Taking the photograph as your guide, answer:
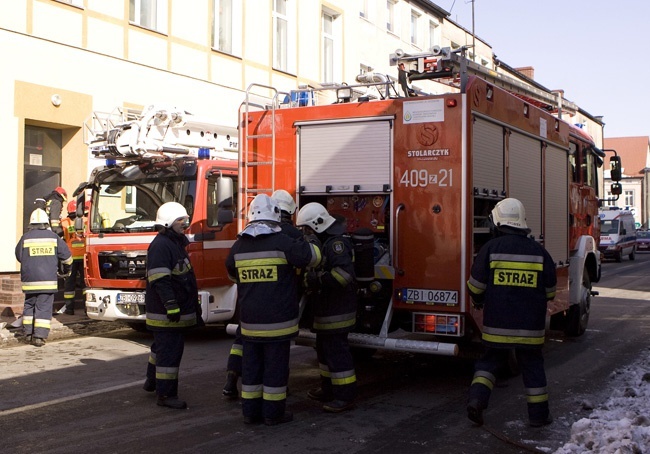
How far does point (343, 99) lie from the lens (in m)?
8.34

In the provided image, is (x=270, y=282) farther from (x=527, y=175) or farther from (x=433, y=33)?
(x=433, y=33)

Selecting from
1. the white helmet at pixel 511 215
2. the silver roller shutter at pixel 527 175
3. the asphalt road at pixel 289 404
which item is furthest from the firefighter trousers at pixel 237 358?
the silver roller shutter at pixel 527 175

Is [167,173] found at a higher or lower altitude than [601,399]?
higher

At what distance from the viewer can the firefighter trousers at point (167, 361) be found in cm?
673

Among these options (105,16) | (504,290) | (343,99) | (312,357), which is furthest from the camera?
(105,16)

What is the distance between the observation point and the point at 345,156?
25.4 ft

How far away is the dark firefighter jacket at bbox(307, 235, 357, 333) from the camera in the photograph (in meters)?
6.53

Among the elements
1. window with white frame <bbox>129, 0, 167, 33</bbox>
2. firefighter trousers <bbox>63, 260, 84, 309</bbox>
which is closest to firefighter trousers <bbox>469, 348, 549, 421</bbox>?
firefighter trousers <bbox>63, 260, 84, 309</bbox>

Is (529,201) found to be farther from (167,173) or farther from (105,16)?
(105,16)

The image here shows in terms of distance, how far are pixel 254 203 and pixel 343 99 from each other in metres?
2.46

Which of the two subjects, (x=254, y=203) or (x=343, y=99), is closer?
(x=254, y=203)

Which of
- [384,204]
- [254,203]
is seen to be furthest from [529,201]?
[254,203]

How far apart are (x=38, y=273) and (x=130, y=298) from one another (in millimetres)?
1399

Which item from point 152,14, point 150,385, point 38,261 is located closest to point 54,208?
point 38,261
